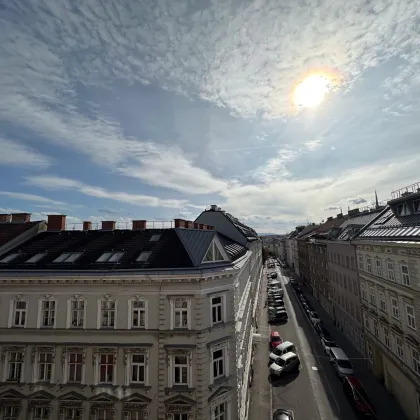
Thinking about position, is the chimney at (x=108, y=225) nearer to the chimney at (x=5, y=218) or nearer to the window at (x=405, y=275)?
the chimney at (x=5, y=218)

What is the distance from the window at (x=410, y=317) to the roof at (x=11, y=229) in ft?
109

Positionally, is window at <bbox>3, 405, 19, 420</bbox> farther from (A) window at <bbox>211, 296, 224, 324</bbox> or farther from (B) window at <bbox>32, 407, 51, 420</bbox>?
(A) window at <bbox>211, 296, 224, 324</bbox>

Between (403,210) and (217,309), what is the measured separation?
22.4m

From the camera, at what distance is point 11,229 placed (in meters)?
27.2

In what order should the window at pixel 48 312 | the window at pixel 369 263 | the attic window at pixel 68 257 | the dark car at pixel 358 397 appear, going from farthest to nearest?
1. the window at pixel 369 263
2. the dark car at pixel 358 397
3. the attic window at pixel 68 257
4. the window at pixel 48 312

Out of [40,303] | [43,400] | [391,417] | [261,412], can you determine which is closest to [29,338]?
[40,303]

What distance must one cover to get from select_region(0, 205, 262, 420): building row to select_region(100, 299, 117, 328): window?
2.4 inches

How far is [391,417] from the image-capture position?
24969 millimetres

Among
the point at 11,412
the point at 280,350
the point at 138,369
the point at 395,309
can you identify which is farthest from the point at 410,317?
the point at 11,412

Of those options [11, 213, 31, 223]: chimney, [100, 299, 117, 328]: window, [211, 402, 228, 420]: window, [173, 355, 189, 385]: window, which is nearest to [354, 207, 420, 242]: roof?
[211, 402, 228, 420]: window

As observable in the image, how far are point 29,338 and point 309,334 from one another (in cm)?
3869

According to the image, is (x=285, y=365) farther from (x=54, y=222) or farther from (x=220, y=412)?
(x=54, y=222)

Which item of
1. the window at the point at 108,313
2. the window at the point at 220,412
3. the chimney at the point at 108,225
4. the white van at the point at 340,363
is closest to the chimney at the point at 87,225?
the chimney at the point at 108,225

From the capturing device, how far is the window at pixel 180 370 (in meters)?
18.1
